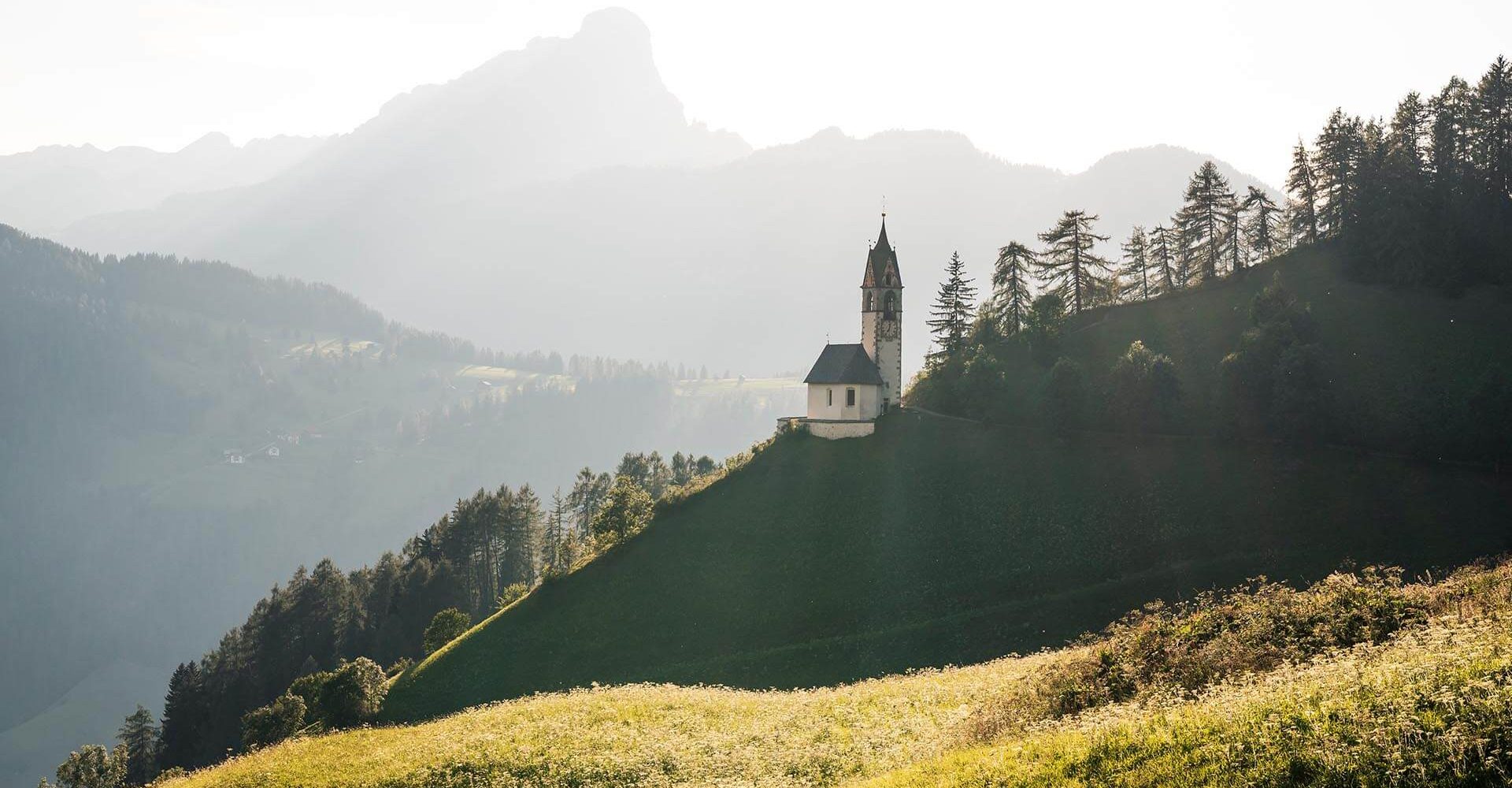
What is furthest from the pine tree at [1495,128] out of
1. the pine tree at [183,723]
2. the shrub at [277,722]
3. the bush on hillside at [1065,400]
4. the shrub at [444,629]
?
the pine tree at [183,723]

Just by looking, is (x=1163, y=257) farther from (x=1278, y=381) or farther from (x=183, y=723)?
(x=183, y=723)

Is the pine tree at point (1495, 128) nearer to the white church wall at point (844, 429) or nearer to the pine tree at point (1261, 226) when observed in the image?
the pine tree at point (1261, 226)

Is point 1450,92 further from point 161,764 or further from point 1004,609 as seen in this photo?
point 161,764

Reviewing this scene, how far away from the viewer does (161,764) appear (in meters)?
75.7

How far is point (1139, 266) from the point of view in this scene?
94875 mm

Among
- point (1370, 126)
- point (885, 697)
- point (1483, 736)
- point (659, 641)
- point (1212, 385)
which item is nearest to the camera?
point (1483, 736)

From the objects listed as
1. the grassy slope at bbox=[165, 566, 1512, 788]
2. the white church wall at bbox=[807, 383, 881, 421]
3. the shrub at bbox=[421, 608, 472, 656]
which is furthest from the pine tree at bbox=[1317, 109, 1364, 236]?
the shrub at bbox=[421, 608, 472, 656]

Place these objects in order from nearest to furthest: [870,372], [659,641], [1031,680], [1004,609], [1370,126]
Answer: [1031,680]
[1004,609]
[659,641]
[870,372]
[1370,126]

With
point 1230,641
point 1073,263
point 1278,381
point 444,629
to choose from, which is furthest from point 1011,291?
point 1230,641

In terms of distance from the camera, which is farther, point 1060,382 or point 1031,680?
point 1060,382

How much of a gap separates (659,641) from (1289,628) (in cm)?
3727

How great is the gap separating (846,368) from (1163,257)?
137 ft

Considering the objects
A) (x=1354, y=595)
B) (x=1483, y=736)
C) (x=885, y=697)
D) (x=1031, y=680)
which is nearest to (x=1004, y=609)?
(x=885, y=697)

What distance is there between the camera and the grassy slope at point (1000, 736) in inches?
501
